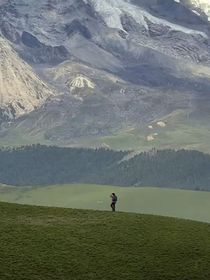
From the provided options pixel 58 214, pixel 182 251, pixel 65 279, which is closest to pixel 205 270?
pixel 182 251

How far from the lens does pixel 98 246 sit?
9462cm

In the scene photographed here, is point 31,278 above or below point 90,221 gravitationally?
below

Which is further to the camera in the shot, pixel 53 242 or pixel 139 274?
pixel 53 242

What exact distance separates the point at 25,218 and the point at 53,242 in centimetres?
1289

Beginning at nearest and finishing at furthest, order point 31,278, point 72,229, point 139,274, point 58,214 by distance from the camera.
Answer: point 31,278
point 139,274
point 72,229
point 58,214

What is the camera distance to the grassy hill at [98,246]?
281 ft

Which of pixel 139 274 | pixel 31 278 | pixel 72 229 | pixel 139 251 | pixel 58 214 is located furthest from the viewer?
pixel 58 214

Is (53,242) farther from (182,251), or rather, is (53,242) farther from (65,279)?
(182,251)

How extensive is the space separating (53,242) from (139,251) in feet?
39.0

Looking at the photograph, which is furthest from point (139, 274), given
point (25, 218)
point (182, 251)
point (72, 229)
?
point (25, 218)

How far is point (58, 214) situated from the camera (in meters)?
111

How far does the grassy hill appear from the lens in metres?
85.8

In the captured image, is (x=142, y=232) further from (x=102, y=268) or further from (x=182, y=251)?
(x=102, y=268)

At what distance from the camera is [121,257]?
91.2m
